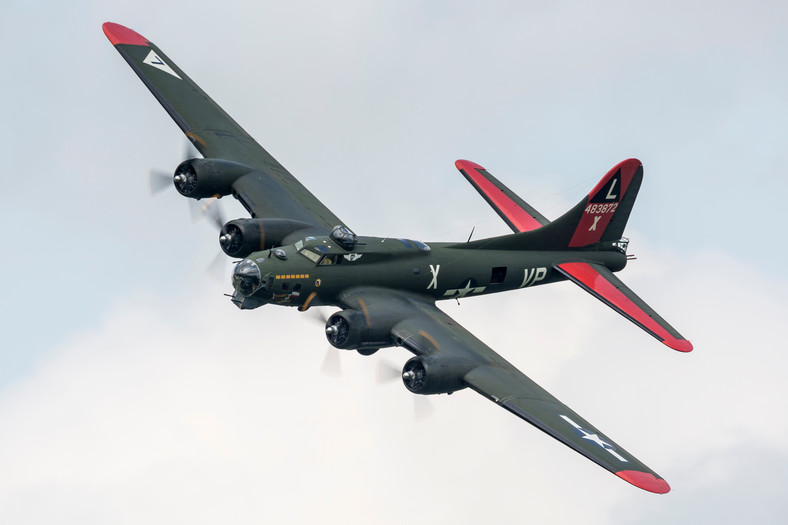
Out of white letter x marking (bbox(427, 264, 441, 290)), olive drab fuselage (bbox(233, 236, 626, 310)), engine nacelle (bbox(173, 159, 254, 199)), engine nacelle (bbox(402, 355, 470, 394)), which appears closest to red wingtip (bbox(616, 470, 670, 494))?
engine nacelle (bbox(402, 355, 470, 394))

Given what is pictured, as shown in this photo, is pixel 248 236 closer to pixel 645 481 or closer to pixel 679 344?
pixel 679 344

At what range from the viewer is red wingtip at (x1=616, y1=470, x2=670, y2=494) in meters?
36.5

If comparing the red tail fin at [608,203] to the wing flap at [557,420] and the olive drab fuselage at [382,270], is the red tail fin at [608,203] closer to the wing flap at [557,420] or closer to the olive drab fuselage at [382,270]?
the olive drab fuselage at [382,270]

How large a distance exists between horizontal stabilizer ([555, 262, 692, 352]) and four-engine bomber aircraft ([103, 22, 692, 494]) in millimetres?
53

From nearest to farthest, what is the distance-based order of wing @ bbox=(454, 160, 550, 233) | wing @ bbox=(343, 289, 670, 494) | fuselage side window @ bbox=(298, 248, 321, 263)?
wing @ bbox=(343, 289, 670, 494) → fuselage side window @ bbox=(298, 248, 321, 263) → wing @ bbox=(454, 160, 550, 233)

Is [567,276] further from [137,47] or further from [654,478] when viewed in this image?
[137,47]

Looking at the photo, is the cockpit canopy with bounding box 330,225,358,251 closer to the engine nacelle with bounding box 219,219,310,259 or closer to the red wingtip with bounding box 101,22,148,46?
the engine nacelle with bounding box 219,219,310,259

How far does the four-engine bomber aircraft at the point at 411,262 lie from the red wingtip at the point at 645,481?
0.13 ft

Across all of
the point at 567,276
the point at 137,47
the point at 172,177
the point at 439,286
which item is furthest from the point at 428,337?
the point at 137,47

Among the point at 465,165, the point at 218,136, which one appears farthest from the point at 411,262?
the point at 218,136

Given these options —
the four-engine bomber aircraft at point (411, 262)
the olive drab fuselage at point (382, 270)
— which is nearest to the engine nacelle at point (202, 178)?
the four-engine bomber aircraft at point (411, 262)

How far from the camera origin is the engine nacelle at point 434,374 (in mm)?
39531

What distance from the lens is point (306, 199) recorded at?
159ft

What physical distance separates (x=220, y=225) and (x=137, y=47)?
12057mm
